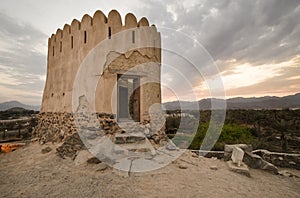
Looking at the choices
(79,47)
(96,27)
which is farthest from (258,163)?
(79,47)

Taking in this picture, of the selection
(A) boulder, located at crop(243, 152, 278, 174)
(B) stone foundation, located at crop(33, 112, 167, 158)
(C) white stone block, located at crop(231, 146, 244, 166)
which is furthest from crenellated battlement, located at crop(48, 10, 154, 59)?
(A) boulder, located at crop(243, 152, 278, 174)

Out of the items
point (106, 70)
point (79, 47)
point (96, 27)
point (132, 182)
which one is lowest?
point (132, 182)

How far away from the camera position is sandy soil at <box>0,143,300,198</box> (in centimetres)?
448

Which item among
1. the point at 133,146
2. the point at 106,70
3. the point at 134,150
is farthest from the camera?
the point at 106,70

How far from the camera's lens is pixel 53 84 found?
32.1 feet

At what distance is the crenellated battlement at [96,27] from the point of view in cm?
795

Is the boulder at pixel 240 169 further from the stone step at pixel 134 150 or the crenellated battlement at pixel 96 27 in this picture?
the crenellated battlement at pixel 96 27

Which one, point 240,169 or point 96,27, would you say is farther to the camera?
point 96,27

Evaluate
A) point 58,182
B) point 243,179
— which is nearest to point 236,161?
point 243,179

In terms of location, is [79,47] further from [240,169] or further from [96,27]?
[240,169]

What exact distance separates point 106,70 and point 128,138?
291cm

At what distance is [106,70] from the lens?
766cm

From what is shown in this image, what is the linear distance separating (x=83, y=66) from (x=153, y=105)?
3.45 metres

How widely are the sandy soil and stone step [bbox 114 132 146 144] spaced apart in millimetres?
1283
